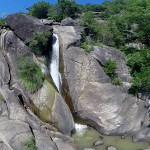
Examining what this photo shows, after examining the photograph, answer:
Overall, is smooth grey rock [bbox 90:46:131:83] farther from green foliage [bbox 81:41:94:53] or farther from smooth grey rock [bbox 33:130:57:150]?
smooth grey rock [bbox 33:130:57:150]

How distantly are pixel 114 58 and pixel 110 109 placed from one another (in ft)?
18.4

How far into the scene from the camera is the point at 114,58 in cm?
2648

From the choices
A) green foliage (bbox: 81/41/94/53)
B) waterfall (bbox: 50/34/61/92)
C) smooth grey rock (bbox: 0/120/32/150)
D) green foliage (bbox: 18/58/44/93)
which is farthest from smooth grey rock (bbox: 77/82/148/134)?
smooth grey rock (bbox: 0/120/32/150)

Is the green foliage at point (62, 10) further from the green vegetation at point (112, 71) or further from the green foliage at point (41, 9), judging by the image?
the green vegetation at point (112, 71)

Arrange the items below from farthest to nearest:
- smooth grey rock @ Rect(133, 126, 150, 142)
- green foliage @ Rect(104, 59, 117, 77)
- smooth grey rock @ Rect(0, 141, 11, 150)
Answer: green foliage @ Rect(104, 59, 117, 77), smooth grey rock @ Rect(133, 126, 150, 142), smooth grey rock @ Rect(0, 141, 11, 150)

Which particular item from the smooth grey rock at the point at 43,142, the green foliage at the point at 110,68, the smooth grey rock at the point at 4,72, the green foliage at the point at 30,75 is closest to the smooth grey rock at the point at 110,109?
the green foliage at the point at 110,68

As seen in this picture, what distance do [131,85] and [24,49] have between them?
9003 millimetres

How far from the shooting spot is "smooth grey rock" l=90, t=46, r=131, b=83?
82.7 feet

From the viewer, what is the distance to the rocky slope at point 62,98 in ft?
65.1

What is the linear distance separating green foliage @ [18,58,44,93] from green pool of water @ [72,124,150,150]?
4.54 meters

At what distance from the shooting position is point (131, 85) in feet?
79.2

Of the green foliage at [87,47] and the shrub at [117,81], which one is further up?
the green foliage at [87,47]

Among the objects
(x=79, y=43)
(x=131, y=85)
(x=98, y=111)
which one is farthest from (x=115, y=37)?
(x=98, y=111)

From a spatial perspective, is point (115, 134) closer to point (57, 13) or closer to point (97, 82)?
point (97, 82)
